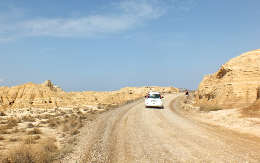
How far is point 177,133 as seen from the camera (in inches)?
475

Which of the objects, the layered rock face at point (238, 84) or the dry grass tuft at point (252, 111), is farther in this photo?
the layered rock face at point (238, 84)

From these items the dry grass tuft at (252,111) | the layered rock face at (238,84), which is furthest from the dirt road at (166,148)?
the layered rock face at (238,84)

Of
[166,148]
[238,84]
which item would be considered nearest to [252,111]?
[238,84]

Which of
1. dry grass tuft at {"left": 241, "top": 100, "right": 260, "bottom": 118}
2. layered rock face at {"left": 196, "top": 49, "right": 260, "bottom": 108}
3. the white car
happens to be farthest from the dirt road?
the white car

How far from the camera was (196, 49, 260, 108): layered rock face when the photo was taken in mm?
24344

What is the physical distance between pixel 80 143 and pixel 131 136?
257 centimetres

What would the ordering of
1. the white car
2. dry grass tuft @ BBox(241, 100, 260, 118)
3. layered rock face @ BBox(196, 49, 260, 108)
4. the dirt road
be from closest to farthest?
the dirt road, dry grass tuft @ BBox(241, 100, 260, 118), layered rock face @ BBox(196, 49, 260, 108), the white car

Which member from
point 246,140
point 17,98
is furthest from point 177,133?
point 17,98

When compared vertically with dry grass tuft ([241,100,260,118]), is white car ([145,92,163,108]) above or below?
above

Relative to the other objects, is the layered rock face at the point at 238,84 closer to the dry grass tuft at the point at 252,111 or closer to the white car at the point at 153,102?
the dry grass tuft at the point at 252,111

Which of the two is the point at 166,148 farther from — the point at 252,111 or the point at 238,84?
the point at 238,84

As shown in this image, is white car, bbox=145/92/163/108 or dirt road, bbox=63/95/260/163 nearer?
dirt road, bbox=63/95/260/163

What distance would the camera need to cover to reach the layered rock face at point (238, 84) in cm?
2434

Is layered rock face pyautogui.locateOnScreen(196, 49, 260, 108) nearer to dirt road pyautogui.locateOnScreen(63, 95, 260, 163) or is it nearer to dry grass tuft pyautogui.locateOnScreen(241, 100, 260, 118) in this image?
dry grass tuft pyautogui.locateOnScreen(241, 100, 260, 118)
